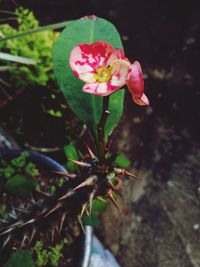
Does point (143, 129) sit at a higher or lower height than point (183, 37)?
lower

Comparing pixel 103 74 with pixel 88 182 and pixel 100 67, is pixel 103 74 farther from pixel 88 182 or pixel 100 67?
pixel 88 182

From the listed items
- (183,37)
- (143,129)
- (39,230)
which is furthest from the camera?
(183,37)

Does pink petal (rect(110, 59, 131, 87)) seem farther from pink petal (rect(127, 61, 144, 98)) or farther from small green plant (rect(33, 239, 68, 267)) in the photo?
small green plant (rect(33, 239, 68, 267))

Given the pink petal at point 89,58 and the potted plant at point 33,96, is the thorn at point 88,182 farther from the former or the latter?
the potted plant at point 33,96

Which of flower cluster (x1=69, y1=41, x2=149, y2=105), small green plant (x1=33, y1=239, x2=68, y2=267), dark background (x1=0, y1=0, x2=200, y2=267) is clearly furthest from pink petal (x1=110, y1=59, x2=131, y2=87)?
dark background (x1=0, y1=0, x2=200, y2=267)

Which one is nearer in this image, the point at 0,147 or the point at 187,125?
the point at 0,147

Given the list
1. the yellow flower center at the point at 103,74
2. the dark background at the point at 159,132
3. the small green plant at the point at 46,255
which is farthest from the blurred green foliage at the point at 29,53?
the yellow flower center at the point at 103,74

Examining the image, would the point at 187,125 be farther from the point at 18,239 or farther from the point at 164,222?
the point at 18,239

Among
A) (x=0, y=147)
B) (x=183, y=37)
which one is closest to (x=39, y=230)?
(x=0, y=147)
